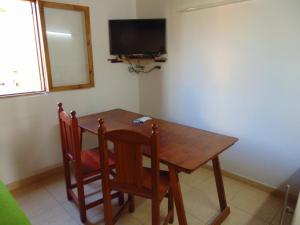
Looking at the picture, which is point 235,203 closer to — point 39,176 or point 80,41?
point 39,176

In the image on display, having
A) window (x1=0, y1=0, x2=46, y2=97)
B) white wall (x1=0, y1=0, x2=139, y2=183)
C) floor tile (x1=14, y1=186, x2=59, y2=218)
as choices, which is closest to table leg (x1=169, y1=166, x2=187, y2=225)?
floor tile (x1=14, y1=186, x2=59, y2=218)

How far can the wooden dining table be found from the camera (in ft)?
5.04

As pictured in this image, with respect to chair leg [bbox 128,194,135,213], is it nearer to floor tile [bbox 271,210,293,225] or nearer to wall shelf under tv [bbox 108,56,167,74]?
floor tile [bbox 271,210,293,225]

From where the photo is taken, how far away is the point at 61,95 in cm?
270

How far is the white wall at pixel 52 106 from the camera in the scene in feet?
7.88

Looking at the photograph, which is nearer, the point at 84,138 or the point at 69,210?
the point at 69,210

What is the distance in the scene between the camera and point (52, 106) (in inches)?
104

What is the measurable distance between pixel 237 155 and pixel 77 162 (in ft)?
5.67

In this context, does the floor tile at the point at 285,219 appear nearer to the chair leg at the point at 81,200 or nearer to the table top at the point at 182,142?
the table top at the point at 182,142

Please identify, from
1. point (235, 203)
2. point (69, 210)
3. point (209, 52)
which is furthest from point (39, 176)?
point (209, 52)

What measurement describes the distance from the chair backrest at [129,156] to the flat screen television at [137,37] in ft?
5.62

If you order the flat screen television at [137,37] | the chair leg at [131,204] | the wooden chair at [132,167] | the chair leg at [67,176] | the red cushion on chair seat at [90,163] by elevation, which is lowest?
the chair leg at [131,204]

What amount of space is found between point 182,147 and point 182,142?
0.10 m

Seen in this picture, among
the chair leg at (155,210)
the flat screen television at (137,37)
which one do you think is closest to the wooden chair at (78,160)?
the chair leg at (155,210)
